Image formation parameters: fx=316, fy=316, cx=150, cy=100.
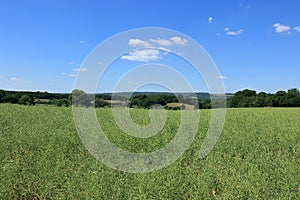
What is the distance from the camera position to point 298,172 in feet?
19.0

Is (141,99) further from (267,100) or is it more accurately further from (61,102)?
(267,100)

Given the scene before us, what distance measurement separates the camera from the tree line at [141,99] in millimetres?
13181

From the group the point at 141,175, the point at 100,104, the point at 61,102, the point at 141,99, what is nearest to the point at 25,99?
the point at 61,102

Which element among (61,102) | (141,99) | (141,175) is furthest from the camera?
(61,102)

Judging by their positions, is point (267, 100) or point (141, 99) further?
point (267, 100)

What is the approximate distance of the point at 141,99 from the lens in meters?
15.9

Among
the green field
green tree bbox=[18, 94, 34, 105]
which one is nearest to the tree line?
green tree bbox=[18, 94, 34, 105]

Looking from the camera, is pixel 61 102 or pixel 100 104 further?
pixel 61 102

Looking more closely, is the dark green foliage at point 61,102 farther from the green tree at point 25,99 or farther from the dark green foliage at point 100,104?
the dark green foliage at point 100,104

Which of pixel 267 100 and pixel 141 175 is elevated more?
pixel 267 100

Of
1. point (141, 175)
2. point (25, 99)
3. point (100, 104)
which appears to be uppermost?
point (25, 99)

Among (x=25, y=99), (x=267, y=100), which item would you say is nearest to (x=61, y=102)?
(x=25, y=99)

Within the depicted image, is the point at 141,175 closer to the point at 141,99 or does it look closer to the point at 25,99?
the point at 141,99

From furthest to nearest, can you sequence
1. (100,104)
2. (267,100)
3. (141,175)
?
1. (267,100)
2. (100,104)
3. (141,175)
